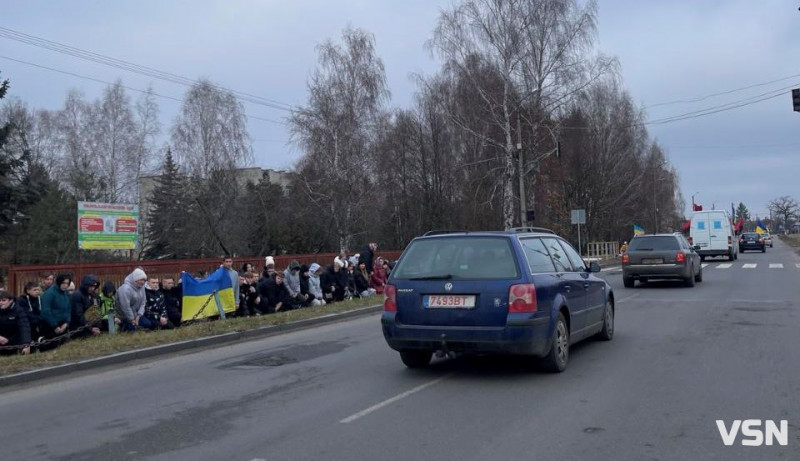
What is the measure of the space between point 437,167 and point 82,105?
24385mm

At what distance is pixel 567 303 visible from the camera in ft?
28.3

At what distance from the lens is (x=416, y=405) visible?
6.99m

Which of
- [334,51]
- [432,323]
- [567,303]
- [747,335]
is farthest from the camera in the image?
[334,51]

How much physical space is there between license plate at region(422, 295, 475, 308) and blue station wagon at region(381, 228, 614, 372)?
0.01 metres

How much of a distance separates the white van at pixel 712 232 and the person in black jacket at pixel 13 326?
3443 centimetres

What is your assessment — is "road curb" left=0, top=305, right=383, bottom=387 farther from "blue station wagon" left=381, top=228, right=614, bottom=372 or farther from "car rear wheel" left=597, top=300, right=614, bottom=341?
"car rear wheel" left=597, top=300, right=614, bottom=341

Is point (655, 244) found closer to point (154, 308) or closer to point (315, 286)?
point (315, 286)

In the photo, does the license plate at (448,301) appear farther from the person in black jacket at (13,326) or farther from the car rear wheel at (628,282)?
the car rear wheel at (628,282)

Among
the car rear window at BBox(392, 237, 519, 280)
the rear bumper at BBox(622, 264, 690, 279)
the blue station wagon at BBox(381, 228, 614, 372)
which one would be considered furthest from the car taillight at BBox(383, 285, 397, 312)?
the rear bumper at BBox(622, 264, 690, 279)

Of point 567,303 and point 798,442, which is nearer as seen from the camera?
point 798,442

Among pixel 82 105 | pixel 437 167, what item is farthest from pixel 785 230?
pixel 82 105

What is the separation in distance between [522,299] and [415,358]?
1832mm

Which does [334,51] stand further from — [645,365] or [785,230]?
[785,230]

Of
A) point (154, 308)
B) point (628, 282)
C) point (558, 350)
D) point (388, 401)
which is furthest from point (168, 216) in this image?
point (388, 401)
